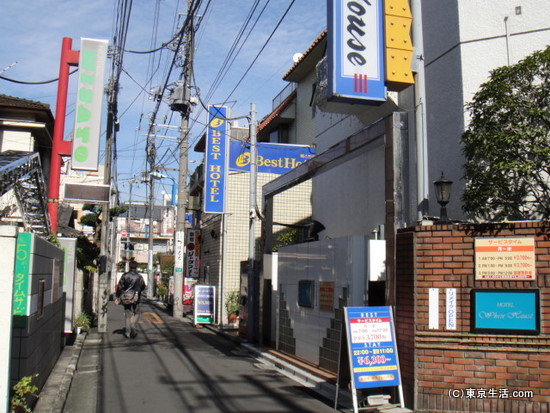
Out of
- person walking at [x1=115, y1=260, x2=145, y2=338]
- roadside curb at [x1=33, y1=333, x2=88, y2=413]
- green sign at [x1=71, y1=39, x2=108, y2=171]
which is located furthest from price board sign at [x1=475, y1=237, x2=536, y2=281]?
green sign at [x1=71, y1=39, x2=108, y2=171]

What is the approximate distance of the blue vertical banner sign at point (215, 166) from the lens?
1950 centimetres

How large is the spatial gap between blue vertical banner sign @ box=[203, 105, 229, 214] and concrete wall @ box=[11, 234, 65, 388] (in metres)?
10.2

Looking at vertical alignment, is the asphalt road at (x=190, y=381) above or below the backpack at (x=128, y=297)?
below

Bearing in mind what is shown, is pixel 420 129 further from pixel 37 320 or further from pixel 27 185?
pixel 27 185

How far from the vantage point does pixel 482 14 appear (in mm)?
9664

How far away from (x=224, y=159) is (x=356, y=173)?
300 inches

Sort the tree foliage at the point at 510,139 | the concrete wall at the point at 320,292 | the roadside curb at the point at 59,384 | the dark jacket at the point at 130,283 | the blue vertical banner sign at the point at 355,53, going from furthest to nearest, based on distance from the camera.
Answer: the dark jacket at the point at 130,283 → the concrete wall at the point at 320,292 → the blue vertical banner sign at the point at 355,53 → the tree foliage at the point at 510,139 → the roadside curb at the point at 59,384

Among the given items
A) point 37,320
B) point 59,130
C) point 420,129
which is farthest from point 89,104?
point 420,129

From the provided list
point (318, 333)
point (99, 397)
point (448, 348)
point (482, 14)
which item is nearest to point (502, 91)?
point (482, 14)

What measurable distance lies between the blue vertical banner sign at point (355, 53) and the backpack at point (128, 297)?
8.42 meters

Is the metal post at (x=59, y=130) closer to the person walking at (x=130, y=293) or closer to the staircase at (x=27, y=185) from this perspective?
the person walking at (x=130, y=293)

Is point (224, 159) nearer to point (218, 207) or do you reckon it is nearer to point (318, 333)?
point (218, 207)

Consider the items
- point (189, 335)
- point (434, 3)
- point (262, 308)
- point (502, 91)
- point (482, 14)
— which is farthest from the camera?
point (189, 335)

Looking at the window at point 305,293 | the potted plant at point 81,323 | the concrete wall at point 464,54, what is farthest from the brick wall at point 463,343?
the potted plant at point 81,323
